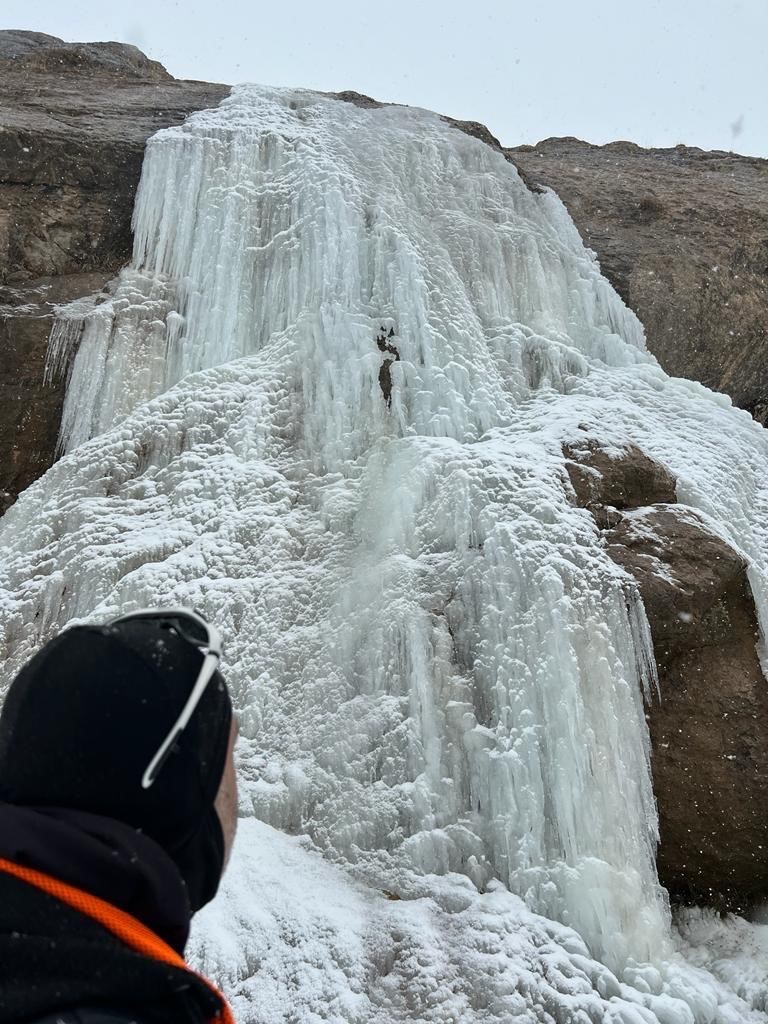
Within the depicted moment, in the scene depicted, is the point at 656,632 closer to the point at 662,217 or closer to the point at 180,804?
the point at 180,804

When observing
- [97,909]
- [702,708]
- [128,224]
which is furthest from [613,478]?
[128,224]

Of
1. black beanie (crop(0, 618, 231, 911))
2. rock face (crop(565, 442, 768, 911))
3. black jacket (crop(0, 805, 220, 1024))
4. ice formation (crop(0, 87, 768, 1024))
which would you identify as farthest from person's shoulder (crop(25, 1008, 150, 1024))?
rock face (crop(565, 442, 768, 911))

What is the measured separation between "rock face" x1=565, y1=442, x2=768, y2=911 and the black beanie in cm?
309

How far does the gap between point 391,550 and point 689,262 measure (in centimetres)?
475

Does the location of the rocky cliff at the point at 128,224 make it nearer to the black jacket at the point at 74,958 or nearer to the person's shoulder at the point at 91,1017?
the black jacket at the point at 74,958

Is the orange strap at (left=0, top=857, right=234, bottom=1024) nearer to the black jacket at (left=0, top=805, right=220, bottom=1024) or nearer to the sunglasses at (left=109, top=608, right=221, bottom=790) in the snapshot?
the black jacket at (left=0, top=805, right=220, bottom=1024)

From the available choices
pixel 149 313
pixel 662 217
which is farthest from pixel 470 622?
pixel 662 217

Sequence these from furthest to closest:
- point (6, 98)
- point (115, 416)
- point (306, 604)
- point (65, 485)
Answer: point (6, 98), point (115, 416), point (65, 485), point (306, 604)

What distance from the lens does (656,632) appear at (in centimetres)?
399

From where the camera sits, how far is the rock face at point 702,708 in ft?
12.7

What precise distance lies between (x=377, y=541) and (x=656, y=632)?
147cm

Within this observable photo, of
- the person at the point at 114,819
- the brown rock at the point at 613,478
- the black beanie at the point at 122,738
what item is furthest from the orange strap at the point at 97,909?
the brown rock at the point at 613,478

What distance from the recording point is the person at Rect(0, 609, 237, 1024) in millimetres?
975

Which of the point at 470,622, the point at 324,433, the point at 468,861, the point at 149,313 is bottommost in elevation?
the point at 468,861
